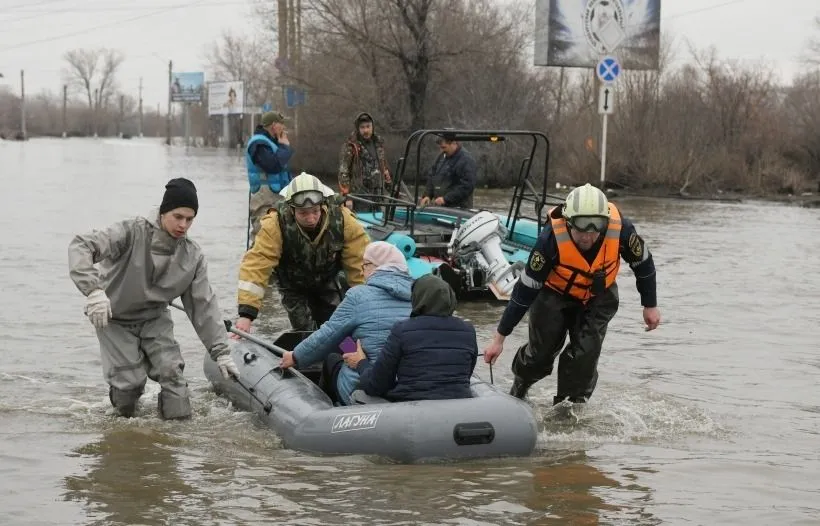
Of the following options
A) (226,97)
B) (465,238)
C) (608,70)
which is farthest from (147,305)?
(226,97)

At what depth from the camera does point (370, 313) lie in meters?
7.36

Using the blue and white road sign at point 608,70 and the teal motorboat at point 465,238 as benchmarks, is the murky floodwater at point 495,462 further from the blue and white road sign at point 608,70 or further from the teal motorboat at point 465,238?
the blue and white road sign at point 608,70

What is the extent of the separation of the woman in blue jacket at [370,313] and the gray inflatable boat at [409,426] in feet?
0.70

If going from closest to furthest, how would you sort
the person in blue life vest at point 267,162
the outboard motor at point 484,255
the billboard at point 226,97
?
1. the outboard motor at point 484,255
2. the person in blue life vest at point 267,162
3. the billboard at point 226,97

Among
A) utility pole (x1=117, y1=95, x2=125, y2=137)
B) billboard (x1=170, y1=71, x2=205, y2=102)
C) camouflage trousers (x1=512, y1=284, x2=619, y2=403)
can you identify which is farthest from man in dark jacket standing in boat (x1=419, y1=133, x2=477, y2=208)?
utility pole (x1=117, y1=95, x2=125, y2=137)

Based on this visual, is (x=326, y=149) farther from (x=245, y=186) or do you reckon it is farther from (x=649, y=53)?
(x=649, y=53)

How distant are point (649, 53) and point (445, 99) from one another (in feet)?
20.9

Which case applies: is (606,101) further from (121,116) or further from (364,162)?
(121,116)

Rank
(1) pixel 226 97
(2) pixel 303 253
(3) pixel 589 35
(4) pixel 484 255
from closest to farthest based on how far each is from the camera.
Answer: (2) pixel 303 253, (4) pixel 484 255, (3) pixel 589 35, (1) pixel 226 97

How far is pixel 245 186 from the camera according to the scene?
116ft

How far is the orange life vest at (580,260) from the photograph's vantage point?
7.64 meters

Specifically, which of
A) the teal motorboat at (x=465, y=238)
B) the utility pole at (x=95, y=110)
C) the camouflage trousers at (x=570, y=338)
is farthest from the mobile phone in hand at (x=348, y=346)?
the utility pole at (x=95, y=110)

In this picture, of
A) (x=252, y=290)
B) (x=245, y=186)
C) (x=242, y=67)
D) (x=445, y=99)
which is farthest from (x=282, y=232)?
(x=242, y=67)

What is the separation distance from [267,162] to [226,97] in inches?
3090
